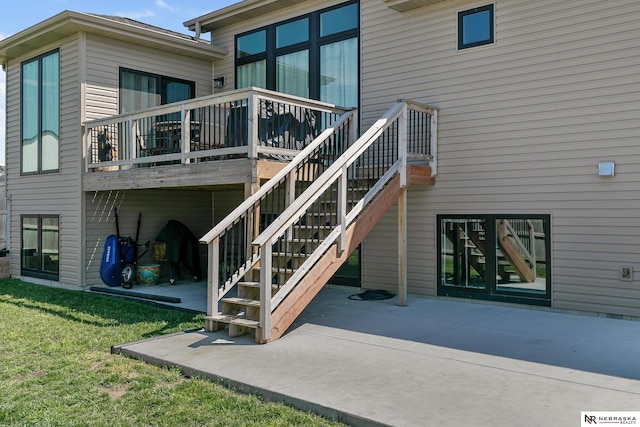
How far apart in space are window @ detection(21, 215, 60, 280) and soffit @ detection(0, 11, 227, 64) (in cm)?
312

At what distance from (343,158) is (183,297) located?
11.7ft

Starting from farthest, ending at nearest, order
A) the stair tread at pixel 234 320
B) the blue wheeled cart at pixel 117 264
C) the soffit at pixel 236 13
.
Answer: the soffit at pixel 236 13 → the blue wheeled cart at pixel 117 264 → the stair tread at pixel 234 320

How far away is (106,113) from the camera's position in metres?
9.51

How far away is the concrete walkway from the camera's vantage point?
3.47 metres

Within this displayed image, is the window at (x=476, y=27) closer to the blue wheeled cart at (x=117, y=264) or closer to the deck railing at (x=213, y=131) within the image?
the deck railing at (x=213, y=131)

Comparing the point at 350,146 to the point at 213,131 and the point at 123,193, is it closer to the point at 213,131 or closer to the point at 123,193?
the point at 213,131

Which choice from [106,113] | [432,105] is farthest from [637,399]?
[106,113]

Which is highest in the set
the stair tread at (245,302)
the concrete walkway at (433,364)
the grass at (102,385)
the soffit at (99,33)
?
the soffit at (99,33)

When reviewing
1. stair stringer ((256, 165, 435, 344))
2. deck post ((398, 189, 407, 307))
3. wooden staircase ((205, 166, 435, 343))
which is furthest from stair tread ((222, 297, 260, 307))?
deck post ((398, 189, 407, 307))

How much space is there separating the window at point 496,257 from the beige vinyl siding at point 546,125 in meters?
0.13

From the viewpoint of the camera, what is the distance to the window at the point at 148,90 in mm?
9750

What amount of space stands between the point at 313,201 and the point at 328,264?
→ 72 centimetres

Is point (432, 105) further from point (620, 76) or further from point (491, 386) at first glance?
point (491, 386)

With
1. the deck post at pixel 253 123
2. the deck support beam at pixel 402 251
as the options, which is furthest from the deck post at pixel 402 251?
the deck post at pixel 253 123
